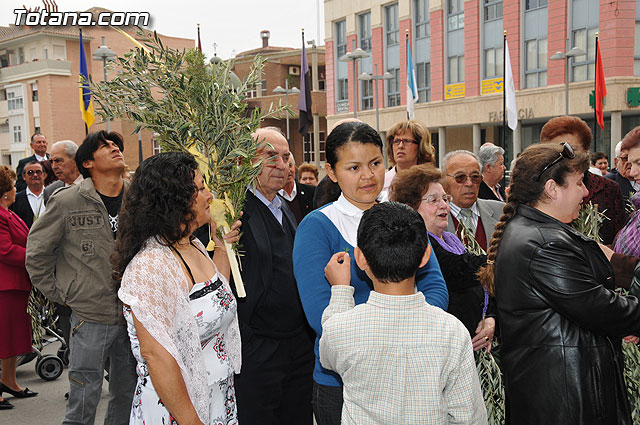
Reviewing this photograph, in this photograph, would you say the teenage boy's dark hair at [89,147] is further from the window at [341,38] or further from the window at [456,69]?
the window at [341,38]

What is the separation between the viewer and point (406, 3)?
3309 centimetres

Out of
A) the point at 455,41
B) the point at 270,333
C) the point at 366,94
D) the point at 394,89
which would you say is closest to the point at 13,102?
the point at 366,94

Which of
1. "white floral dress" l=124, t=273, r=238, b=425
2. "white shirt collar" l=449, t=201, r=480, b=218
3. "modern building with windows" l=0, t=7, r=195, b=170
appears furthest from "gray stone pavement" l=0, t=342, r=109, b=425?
"modern building with windows" l=0, t=7, r=195, b=170

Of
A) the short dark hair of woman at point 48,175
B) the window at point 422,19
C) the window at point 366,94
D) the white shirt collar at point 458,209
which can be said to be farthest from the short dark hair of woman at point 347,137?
the window at point 366,94

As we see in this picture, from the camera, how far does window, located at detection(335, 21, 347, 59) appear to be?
38312 mm

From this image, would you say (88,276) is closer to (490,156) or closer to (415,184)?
(415,184)

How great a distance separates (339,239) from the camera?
2561 millimetres

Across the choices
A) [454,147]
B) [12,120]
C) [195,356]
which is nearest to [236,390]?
[195,356]

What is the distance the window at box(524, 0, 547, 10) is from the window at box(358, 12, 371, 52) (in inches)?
429

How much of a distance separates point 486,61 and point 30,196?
25.7 m

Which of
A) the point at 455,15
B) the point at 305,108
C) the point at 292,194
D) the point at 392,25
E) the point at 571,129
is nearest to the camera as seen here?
the point at 571,129

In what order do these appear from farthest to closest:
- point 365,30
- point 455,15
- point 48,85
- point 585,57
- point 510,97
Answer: point 48,85
point 365,30
point 455,15
point 585,57
point 510,97

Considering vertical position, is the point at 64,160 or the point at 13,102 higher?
the point at 13,102

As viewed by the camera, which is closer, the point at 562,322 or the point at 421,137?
the point at 562,322
